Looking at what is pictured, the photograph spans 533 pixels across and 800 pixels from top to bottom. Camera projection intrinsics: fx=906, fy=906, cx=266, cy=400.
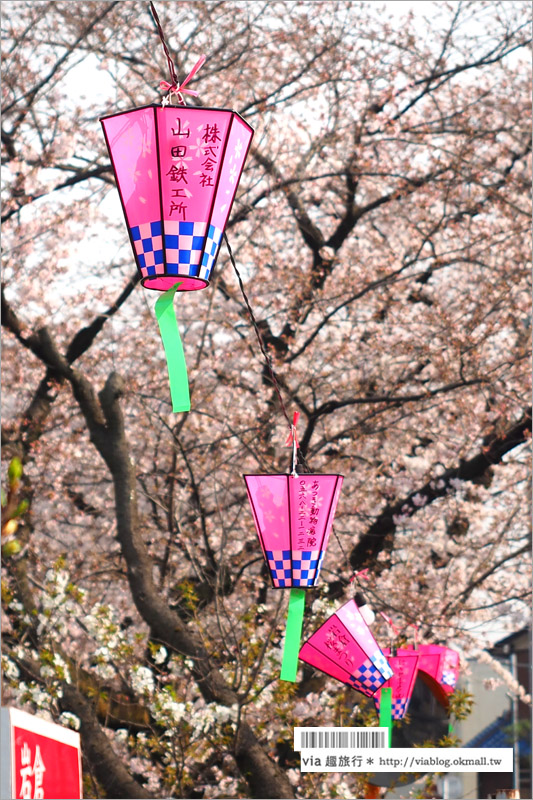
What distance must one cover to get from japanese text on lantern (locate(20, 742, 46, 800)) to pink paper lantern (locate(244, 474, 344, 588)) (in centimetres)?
176

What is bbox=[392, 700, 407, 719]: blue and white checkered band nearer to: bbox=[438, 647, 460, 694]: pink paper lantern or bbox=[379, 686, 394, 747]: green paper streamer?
bbox=[438, 647, 460, 694]: pink paper lantern

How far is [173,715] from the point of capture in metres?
5.35

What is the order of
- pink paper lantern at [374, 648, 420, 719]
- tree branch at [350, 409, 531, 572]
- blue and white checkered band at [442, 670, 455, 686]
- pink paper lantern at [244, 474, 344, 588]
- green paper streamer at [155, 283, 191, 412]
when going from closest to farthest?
green paper streamer at [155, 283, 191, 412], pink paper lantern at [244, 474, 344, 588], pink paper lantern at [374, 648, 420, 719], blue and white checkered band at [442, 670, 455, 686], tree branch at [350, 409, 531, 572]

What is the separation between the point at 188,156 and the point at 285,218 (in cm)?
592

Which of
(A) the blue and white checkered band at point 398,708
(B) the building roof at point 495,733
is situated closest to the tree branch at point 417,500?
(A) the blue and white checkered band at point 398,708

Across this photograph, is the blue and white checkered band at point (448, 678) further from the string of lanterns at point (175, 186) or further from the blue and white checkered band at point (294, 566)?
the string of lanterns at point (175, 186)

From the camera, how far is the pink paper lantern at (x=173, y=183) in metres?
2.44

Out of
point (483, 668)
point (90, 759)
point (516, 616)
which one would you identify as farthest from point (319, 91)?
point (483, 668)

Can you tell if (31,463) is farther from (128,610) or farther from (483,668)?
(483,668)

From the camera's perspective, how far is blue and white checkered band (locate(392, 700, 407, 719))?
5.14 meters

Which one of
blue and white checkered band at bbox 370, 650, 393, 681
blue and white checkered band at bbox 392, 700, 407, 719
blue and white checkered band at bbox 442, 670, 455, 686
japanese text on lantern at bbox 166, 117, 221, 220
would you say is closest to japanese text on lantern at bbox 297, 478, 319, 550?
blue and white checkered band at bbox 370, 650, 393, 681

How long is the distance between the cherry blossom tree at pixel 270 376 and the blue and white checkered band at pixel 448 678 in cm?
57

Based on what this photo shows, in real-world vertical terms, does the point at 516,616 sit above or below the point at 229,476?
below

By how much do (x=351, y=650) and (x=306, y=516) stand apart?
3.06 ft
